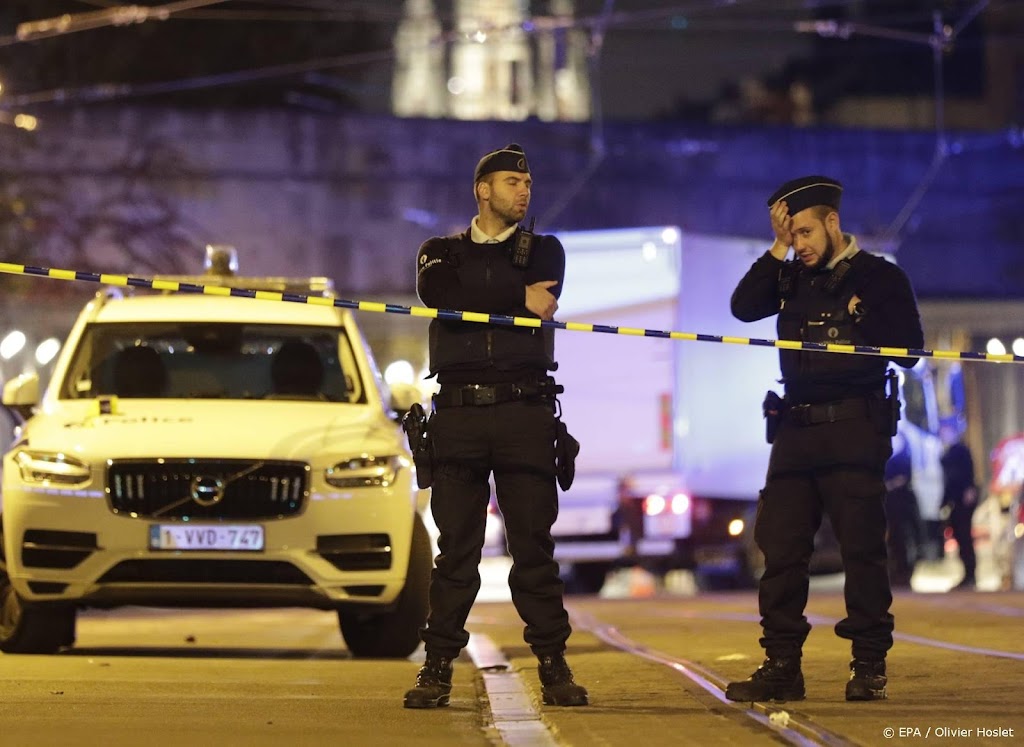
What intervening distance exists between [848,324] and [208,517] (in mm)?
3822

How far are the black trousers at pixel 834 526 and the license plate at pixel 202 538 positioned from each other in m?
3.33

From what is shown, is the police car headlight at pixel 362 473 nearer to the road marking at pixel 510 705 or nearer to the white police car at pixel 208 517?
the white police car at pixel 208 517

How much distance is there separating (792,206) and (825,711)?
183cm

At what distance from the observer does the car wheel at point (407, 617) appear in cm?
Result: 1084

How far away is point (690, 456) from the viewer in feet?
69.3

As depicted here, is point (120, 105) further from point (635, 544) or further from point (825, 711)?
point (825, 711)

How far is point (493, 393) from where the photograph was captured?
7.70 m

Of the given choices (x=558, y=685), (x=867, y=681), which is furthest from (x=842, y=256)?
(x=558, y=685)

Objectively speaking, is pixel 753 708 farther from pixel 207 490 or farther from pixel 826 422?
pixel 207 490

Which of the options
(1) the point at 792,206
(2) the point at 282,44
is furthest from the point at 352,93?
(1) the point at 792,206

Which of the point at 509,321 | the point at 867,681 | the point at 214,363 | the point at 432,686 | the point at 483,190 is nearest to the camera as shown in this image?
the point at 867,681

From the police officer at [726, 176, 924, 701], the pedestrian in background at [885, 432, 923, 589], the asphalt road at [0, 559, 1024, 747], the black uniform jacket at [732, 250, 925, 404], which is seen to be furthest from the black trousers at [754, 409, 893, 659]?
the pedestrian in background at [885, 432, 923, 589]

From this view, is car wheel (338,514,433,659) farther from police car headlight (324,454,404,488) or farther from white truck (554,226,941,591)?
white truck (554,226,941,591)

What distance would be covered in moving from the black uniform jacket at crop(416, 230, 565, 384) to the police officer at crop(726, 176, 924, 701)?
0.81 metres
